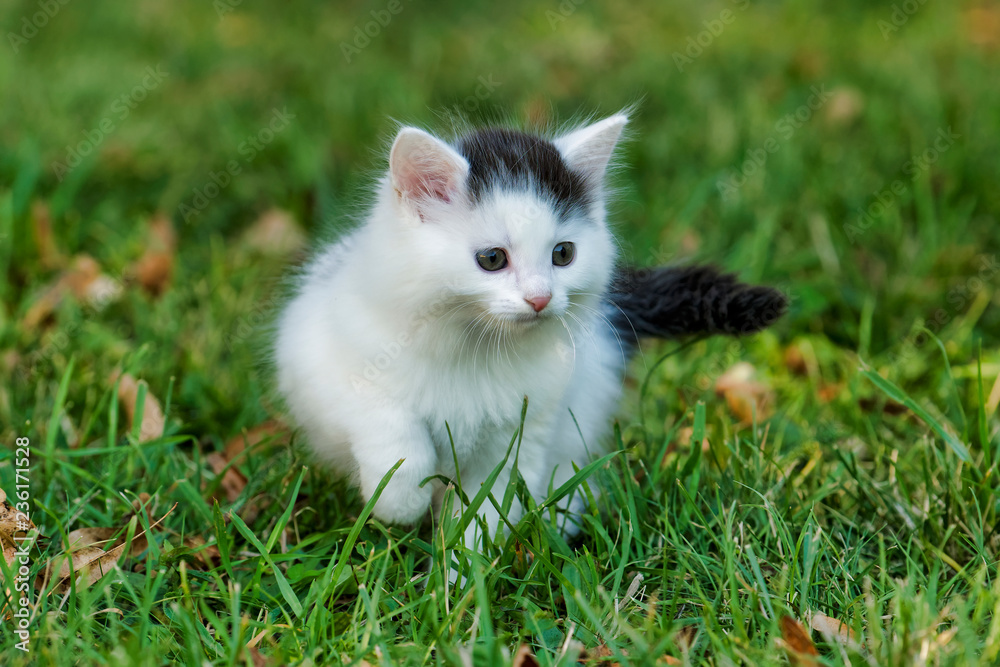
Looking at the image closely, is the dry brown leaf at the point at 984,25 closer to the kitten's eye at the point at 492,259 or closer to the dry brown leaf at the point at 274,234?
the dry brown leaf at the point at 274,234

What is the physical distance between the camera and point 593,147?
2.64 meters

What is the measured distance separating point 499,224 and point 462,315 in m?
0.26

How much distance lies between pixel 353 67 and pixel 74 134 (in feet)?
6.33

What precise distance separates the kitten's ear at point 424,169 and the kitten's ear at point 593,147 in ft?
1.17

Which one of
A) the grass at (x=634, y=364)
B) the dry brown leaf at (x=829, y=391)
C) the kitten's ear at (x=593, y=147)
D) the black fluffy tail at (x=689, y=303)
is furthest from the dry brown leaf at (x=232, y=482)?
the dry brown leaf at (x=829, y=391)

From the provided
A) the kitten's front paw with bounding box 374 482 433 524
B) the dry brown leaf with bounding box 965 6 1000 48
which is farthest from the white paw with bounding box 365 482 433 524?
the dry brown leaf with bounding box 965 6 1000 48

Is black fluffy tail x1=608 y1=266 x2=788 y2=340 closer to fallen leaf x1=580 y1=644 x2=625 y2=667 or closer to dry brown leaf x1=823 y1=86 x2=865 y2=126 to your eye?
fallen leaf x1=580 y1=644 x2=625 y2=667

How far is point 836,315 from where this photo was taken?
13.8 ft

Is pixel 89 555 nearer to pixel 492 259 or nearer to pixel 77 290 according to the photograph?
pixel 492 259

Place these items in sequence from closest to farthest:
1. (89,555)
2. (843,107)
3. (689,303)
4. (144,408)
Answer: (89,555) → (689,303) → (144,408) → (843,107)

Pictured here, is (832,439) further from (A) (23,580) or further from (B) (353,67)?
(B) (353,67)

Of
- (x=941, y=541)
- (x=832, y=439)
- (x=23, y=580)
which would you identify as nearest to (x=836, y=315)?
(x=832, y=439)

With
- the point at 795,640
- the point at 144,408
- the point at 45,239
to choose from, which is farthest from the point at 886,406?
the point at 45,239

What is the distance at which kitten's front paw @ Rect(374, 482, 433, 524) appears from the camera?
2523mm
